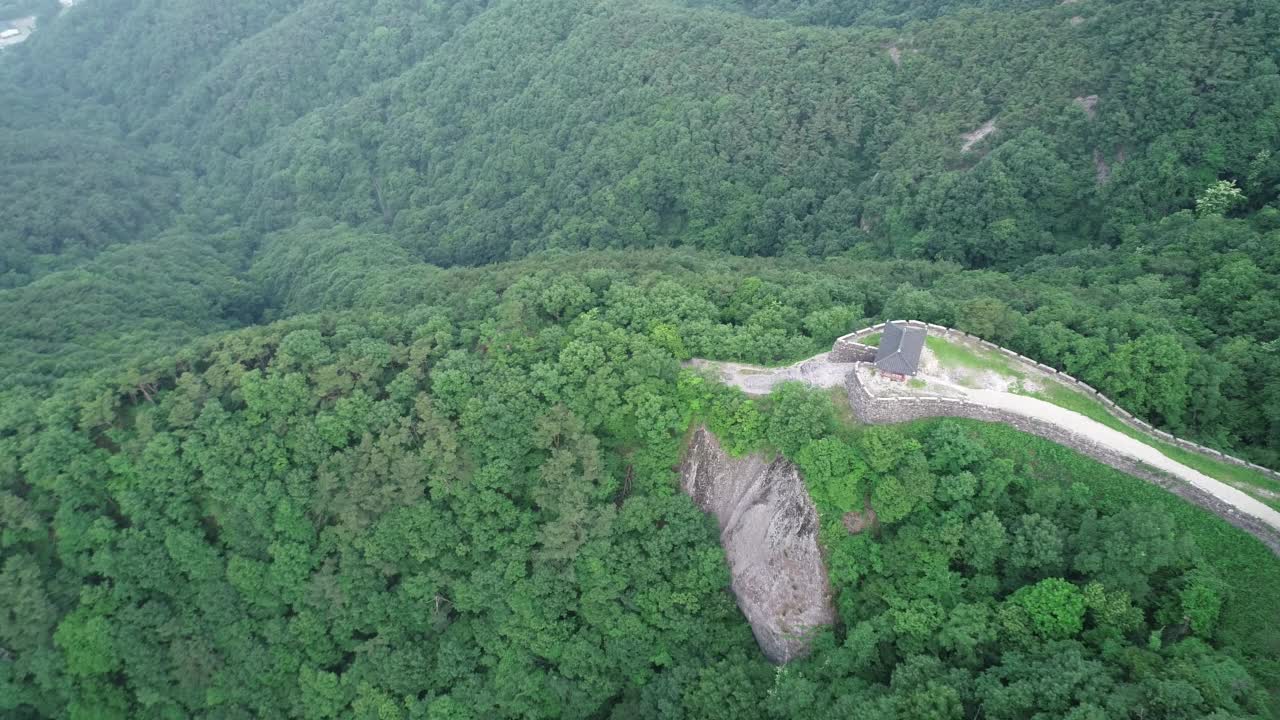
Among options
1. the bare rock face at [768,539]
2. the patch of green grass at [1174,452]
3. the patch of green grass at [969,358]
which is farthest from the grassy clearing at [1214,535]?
the bare rock face at [768,539]

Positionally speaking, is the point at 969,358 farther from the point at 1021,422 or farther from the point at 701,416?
the point at 701,416

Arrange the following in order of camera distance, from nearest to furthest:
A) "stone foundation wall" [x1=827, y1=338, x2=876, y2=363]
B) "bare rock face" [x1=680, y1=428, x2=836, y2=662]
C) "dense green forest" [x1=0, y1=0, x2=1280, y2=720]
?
"dense green forest" [x1=0, y1=0, x2=1280, y2=720], "bare rock face" [x1=680, y1=428, x2=836, y2=662], "stone foundation wall" [x1=827, y1=338, x2=876, y2=363]

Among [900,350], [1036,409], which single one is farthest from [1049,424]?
[900,350]

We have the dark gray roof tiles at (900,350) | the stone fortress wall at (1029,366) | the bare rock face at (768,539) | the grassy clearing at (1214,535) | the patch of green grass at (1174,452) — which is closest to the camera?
the grassy clearing at (1214,535)

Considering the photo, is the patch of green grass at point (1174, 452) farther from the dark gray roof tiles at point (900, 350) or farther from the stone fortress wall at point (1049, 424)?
the dark gray roof tiles at point (900, 350)

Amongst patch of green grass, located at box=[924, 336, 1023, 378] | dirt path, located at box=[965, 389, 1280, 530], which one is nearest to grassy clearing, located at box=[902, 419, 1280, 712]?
dirt path, located at box=[965, 389, 1280, 530]

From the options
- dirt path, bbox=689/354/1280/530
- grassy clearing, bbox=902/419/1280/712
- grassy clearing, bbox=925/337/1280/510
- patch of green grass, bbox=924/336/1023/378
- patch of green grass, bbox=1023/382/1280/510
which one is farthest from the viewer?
patch of green grass, bbox=924/336/1023/378

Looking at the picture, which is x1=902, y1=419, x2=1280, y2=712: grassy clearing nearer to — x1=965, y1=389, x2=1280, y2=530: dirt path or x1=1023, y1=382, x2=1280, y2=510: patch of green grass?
x1=965, y1=389, x2=1280, y2=530: dirt path
